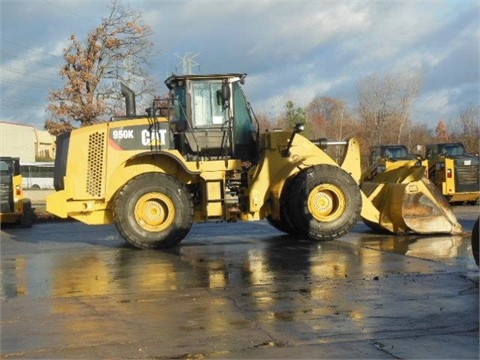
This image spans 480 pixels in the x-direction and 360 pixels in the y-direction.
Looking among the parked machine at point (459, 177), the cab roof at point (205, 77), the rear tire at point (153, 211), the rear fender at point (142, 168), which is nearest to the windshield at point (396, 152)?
the parked machine at point (459, 177)

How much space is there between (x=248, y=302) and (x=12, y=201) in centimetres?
1530

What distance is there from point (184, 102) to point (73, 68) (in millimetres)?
18910

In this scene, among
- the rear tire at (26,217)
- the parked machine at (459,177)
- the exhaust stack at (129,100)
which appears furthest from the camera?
the parked machine at (459,177)

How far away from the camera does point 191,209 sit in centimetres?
1337

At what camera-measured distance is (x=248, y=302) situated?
26.1ft

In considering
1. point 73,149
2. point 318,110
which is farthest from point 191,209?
point 318,110

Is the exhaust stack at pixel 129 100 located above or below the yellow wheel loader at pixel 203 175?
above

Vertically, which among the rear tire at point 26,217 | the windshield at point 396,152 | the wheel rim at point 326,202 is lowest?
the rear tire at point 26,217

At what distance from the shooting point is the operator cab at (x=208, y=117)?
1397 centimetres

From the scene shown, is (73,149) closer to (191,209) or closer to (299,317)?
(191,209)

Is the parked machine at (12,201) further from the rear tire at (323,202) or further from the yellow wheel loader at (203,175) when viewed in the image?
the rear tire at (323,202)

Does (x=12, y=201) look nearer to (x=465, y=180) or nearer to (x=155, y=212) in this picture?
(x=155, y=212)

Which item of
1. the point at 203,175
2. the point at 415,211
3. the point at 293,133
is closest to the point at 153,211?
the point at 203,175

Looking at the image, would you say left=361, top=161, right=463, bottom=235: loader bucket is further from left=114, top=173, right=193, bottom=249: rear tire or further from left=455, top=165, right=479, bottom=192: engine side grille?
left=455, top=165, right=479, bottom=192: engine side grille
